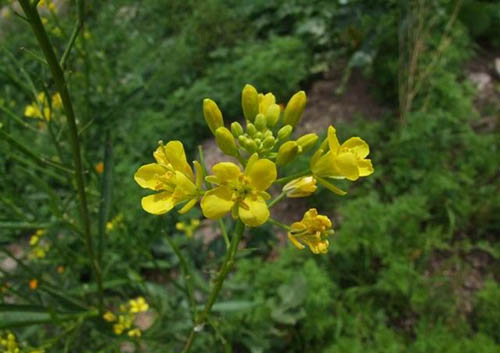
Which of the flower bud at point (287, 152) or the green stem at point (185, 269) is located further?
the green stem at point (185, 269)

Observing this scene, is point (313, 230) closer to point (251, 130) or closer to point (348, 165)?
point (348, 165)

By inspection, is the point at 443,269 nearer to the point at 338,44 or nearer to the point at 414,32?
the point at 414,32

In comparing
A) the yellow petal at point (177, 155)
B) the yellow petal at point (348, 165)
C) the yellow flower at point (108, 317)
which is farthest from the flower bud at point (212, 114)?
the yellow flower at point (108, 317)

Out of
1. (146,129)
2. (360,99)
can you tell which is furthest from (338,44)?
(146,129)

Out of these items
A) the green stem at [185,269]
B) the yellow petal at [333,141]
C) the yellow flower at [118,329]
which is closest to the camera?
the yellow petal at [333,141]

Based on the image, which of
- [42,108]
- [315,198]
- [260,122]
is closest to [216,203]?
[260,122]

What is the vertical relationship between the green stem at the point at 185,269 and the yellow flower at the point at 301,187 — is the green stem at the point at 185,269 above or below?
below

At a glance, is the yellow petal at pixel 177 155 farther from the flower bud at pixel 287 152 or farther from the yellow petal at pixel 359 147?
the yellow petal at pixel 359 147

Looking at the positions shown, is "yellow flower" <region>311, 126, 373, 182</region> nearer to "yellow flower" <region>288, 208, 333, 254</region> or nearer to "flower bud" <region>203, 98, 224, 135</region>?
"yellow flower" <region>288, 208, 333, 254</region>
